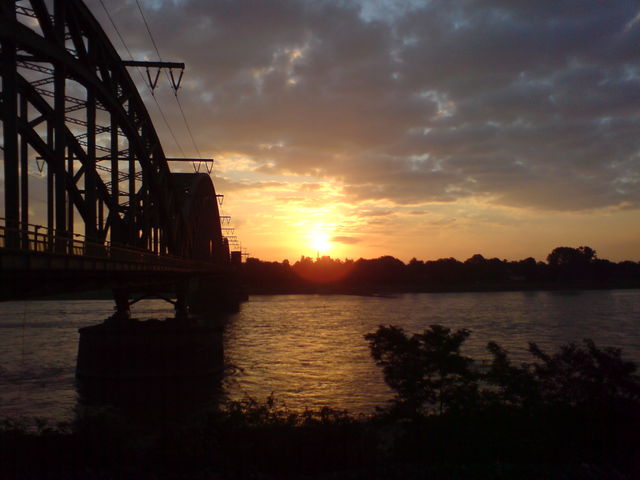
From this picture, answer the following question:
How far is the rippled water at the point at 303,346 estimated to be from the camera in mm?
29636

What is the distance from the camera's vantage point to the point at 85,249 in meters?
19.0

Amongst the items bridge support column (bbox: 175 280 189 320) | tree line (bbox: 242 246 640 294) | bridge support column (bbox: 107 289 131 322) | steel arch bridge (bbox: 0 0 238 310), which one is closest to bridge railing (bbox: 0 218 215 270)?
steel arch bridge (bbox: 0 0 238 310)

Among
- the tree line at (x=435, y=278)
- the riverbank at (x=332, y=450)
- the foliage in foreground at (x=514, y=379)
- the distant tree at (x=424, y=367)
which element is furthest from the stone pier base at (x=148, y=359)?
the tree line at (x=435, y=278)

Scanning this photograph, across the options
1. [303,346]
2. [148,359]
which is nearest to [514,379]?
[148,359]

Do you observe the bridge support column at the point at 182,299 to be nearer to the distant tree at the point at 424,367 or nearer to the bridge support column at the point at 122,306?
the bridge support column at the point at 122,306

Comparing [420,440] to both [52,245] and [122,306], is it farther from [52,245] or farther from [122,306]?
[122,306]

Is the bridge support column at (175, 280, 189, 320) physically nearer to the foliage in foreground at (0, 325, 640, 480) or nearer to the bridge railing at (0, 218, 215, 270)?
the bridge railing at (0, 218, 215, 270)

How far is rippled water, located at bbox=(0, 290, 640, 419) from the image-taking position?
1167 inches

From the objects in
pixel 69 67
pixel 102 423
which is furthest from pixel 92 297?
pixel 102 423

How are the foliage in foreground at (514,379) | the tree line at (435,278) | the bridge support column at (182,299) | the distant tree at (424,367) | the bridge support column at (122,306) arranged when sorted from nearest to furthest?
1. the foliage in foreground at (514,379)
2. the distant tree at (424,367)
3. the bridge support column at (122,306)
4. the bridge support column at (182,299)
5. the tree line at (435,278)

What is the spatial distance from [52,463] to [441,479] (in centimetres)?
816

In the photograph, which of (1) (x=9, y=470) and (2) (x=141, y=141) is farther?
(2) (x=141, y=141)

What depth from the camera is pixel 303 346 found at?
48594mm

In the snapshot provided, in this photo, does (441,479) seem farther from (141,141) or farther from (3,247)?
(141,141)
